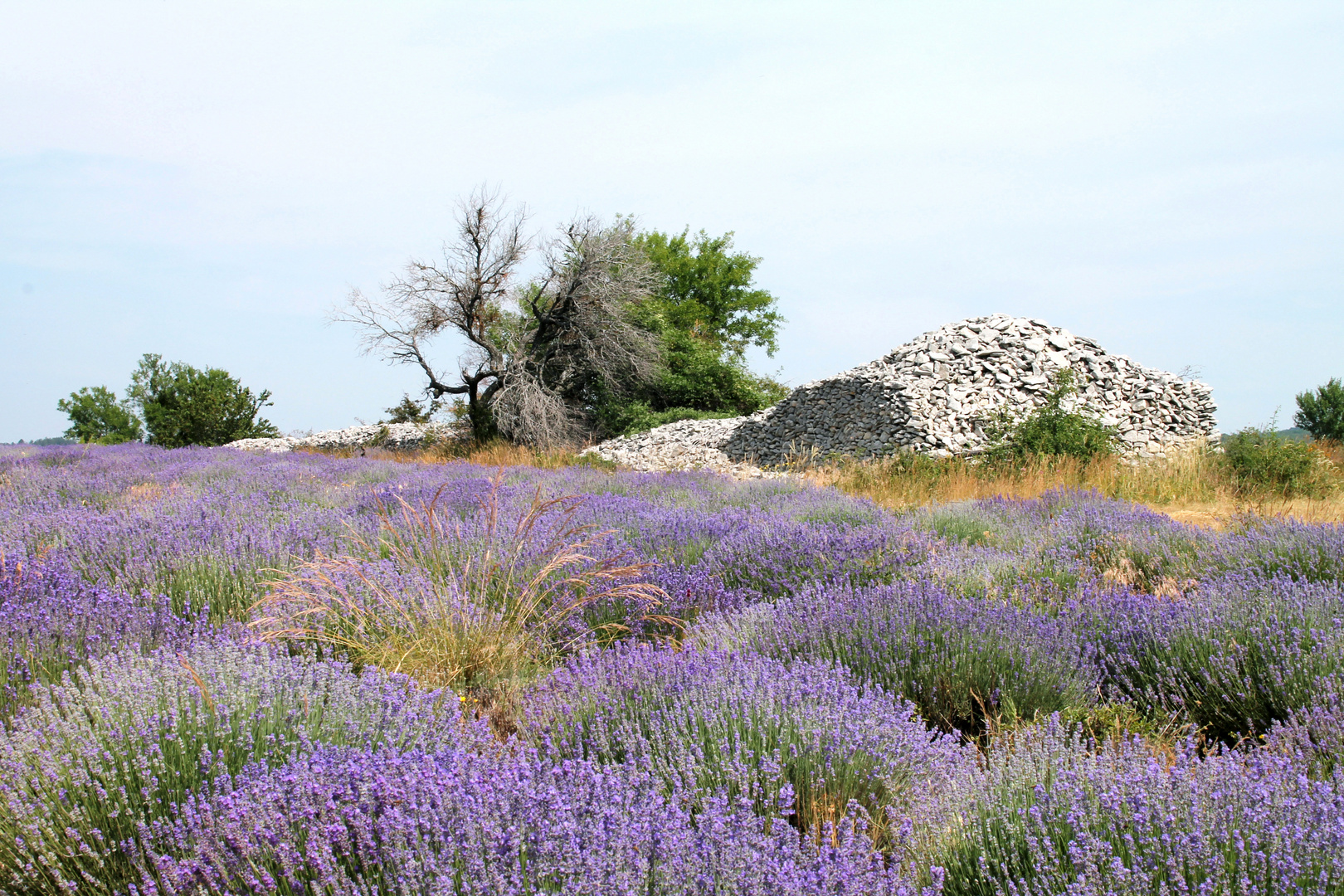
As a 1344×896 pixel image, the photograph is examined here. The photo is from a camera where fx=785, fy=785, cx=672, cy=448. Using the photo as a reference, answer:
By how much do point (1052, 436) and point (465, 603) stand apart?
10716 millimetres

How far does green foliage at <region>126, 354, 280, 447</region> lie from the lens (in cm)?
2525

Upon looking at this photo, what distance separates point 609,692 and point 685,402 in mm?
20482

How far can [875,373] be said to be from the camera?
14734mm

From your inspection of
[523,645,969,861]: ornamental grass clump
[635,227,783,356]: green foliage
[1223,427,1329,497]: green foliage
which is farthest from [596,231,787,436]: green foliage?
[523,645,969,861]: ornamental grass clump

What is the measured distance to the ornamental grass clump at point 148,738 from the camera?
1.76m

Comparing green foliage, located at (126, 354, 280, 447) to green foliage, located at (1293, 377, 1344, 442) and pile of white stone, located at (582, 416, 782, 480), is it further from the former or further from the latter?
green foliage, located at (1293, 377, 1344, 442)

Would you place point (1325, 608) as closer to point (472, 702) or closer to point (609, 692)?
point (609, 692)

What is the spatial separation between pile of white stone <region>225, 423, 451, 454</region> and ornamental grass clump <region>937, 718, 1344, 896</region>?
21631 mm

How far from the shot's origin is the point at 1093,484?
9469 mm

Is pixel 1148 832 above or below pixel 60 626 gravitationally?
below

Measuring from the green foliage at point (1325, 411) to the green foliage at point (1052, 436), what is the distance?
14214mm

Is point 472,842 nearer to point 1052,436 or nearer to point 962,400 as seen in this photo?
point 1052,436

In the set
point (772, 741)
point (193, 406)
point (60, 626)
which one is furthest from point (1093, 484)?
point (193, 406)

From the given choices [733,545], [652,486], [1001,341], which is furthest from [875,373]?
[733,545]
